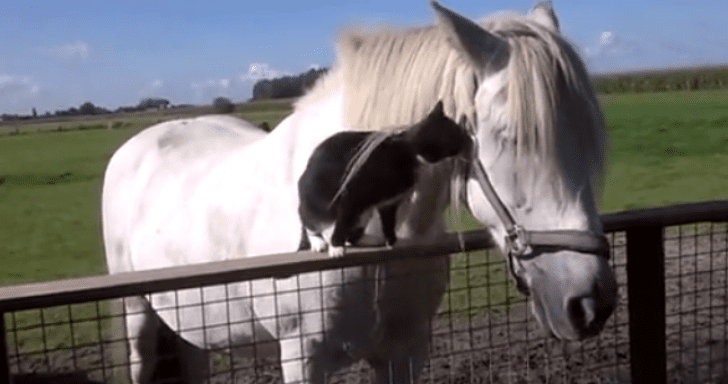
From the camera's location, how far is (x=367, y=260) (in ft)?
5.65

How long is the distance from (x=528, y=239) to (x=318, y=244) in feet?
1.81

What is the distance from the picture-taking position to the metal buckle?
1503 millimetres

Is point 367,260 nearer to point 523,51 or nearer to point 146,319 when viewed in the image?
point 523,51

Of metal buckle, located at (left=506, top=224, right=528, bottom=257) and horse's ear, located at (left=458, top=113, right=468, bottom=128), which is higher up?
horse's ear, located at (left=458, top=113, right=468, bottom=128)

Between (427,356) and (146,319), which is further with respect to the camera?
(146,319)

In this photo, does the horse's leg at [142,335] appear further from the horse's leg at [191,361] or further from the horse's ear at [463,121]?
the horse's ear at [463,121]

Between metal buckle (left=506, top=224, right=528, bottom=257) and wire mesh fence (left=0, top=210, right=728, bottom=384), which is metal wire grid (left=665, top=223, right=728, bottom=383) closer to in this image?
wire mesh fence (left=0, top=210, right=728, bottom=384)

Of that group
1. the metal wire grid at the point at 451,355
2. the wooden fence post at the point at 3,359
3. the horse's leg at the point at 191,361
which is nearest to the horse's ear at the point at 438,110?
the metal wire grid at the point at 451,355

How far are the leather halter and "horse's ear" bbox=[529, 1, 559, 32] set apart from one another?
49cm

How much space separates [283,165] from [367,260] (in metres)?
0.55

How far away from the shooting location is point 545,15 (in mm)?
1852

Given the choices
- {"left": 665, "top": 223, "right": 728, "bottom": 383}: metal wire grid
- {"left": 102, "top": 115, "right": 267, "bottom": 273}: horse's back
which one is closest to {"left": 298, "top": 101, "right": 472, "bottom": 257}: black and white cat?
{"left": 102, "top": 115, "right": 267, "bottom": 273}: horse's back

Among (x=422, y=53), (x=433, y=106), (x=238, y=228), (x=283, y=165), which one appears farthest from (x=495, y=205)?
(x=238, y=228)

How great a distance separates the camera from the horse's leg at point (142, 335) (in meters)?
3.07
